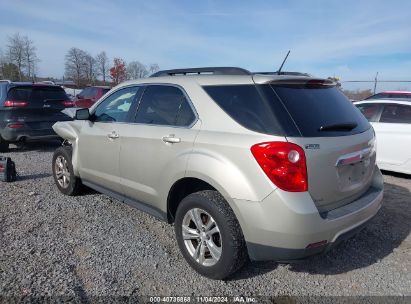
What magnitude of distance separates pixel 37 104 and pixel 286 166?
7.35 meters

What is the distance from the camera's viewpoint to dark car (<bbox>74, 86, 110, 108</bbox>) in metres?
14.8

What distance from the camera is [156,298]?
2.82 m

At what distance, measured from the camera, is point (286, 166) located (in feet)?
8.37

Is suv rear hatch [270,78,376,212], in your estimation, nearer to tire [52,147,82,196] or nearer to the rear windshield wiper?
the rear windshield wiper

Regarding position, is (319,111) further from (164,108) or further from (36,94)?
(36,94)

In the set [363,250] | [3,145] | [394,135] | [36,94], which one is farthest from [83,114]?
[394,135]

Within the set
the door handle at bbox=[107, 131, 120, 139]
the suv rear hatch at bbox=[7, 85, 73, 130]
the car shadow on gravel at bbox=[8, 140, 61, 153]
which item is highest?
the door handle at bbox=[107, 131, 120, 139]

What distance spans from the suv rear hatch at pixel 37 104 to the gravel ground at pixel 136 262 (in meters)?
3.81

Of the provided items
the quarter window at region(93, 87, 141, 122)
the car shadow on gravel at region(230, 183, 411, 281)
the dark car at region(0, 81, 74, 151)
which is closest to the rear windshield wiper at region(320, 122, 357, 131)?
the car shadow on gravel at region(230, 183, 411, 281)

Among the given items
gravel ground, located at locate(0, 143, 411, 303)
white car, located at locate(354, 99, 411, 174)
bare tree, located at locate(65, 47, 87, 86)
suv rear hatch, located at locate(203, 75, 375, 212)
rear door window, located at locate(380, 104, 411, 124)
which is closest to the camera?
suv rear hatch, located at locate(203, 75, 375, 212)

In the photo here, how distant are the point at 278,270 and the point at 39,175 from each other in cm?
480

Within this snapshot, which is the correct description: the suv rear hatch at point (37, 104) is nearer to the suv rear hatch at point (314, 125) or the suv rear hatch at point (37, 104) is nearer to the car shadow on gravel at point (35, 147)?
the car shadow on gravel at point (35, 147)

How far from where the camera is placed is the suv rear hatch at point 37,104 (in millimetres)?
7934

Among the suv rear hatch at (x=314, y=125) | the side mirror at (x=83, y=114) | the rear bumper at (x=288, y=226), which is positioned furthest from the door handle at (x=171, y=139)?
the side mirror at (x=83, y=114)
